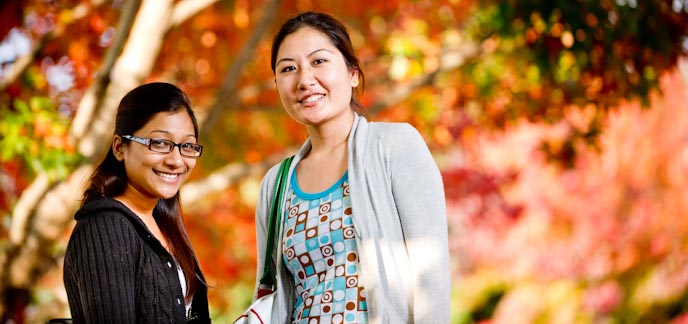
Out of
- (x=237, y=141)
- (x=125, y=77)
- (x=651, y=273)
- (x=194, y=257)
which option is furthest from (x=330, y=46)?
(x=651, y=273)

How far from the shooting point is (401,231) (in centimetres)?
231

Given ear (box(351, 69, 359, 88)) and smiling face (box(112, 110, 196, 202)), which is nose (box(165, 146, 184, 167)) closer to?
smiling face (box(112, 110, 196, 202))

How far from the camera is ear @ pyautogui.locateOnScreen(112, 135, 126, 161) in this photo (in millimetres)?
2547

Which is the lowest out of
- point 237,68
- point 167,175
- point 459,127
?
point 167,175

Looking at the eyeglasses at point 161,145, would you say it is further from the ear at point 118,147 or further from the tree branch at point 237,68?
the tree branch at point 237,68

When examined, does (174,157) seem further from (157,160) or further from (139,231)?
(139,231)

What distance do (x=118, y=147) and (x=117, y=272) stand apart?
0.43 metres

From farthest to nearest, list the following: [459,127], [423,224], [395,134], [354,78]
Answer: [459,127], [354,78], [395,134], [423,224]

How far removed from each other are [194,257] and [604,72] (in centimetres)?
398

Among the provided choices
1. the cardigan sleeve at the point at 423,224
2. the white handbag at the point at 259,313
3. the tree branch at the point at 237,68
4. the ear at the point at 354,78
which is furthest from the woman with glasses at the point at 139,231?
the tree branch at the point at 237,68

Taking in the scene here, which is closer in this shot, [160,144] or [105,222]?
[105,222]

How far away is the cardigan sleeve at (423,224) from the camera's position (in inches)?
87.7

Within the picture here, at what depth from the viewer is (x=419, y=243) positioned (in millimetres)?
2262

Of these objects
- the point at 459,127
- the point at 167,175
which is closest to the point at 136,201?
the point at 167,175
